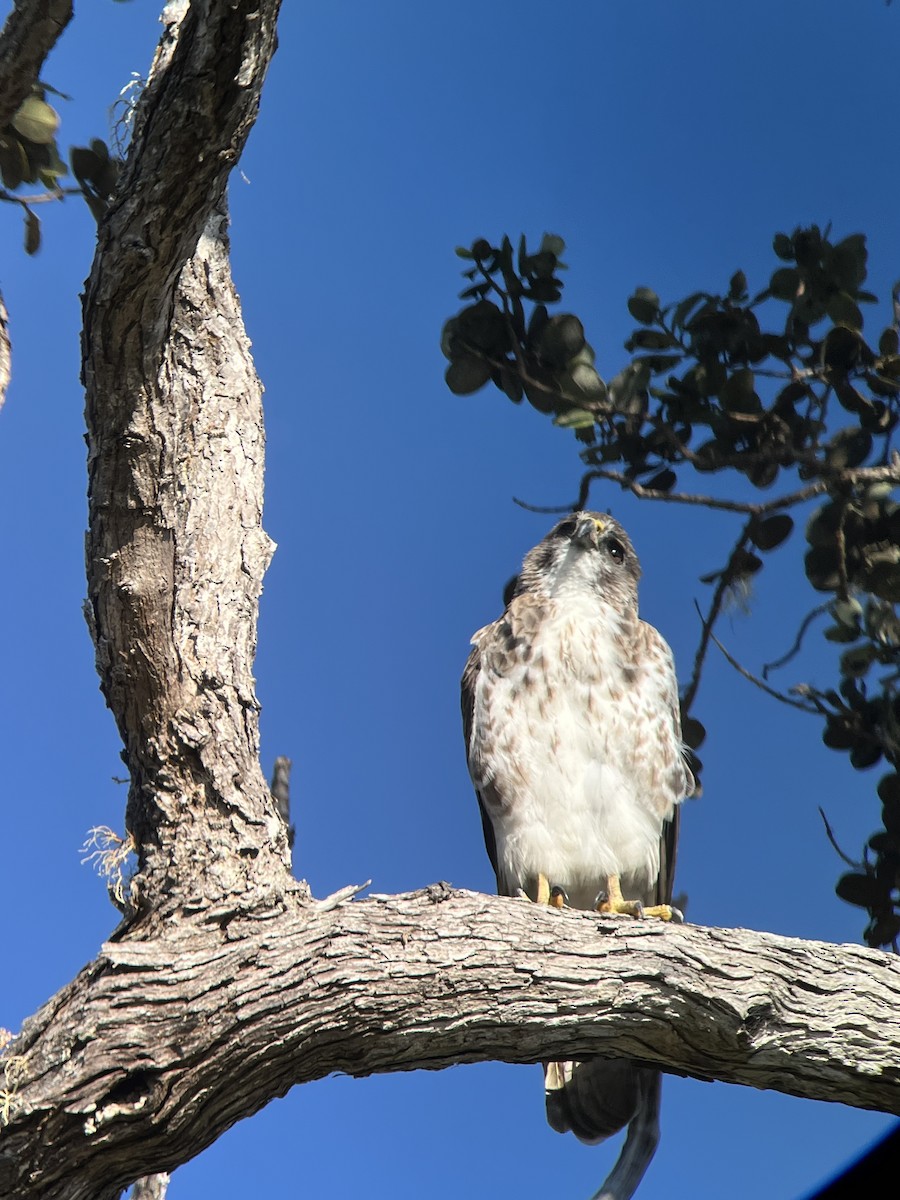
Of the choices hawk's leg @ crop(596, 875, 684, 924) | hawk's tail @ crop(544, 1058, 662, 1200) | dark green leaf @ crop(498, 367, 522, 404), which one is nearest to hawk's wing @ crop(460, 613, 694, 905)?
hawk's leg @ crop(596, 875, 684, 924)

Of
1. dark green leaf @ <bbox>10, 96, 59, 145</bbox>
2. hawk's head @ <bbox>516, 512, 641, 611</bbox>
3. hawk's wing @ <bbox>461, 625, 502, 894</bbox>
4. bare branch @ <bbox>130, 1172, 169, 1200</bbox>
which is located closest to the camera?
bare branch @ <bbox>130, 1172, 169, 1200</bbox>

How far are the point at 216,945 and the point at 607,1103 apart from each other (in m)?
1.59

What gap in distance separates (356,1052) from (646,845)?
65.3 inches

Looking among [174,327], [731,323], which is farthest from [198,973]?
[731,323]

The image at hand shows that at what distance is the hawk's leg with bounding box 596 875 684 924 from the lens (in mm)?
3594

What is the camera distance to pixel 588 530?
4.59m

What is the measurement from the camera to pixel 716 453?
3939 millimetres

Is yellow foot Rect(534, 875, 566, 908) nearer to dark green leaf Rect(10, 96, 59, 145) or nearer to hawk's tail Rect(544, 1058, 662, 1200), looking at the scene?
hawk's tail Rect(544, 1058, 662, 1200)

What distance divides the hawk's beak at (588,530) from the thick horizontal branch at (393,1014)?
2.15 metres

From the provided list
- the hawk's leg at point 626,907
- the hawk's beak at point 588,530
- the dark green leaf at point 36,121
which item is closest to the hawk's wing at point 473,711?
the hawk's leg at point 626,907

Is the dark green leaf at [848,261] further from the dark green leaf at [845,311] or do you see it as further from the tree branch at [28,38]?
the tree branch at [28,38]

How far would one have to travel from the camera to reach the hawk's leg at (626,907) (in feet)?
11.8

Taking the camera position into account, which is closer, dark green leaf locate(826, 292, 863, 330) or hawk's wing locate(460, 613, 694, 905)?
dark green leaf locate(826, 292, 863, 330)

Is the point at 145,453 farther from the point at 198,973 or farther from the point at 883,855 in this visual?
the point at 883,855
